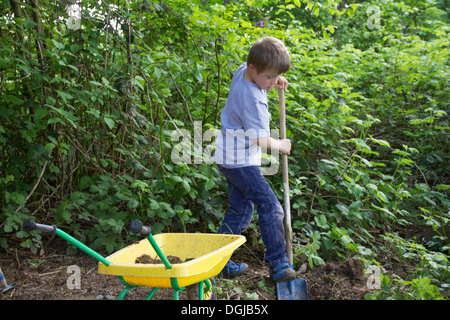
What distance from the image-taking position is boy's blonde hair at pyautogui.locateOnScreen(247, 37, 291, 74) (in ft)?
7.86

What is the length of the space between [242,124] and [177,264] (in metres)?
1.11

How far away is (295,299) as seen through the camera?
2.44m

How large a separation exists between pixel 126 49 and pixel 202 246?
67.7 inches

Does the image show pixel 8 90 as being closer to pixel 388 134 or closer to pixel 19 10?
pixel 19 10

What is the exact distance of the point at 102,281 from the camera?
8.95 ft

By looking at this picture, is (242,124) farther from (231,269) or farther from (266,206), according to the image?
(231,269)

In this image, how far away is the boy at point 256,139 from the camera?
2.44m

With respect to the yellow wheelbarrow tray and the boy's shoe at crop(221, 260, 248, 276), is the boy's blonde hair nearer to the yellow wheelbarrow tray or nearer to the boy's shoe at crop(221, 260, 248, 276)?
the yellow wheelbarrow tray

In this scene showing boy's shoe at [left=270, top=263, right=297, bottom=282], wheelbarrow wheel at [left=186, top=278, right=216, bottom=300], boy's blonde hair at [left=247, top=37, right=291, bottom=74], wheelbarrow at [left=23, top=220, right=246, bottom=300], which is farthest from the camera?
boy's shoe at [left=270, top=263, right=297, bottom=282]

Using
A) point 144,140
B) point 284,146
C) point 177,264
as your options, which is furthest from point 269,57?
point 177,264

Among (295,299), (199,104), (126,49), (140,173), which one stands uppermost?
(126,49)

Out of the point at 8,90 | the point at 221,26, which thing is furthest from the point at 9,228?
the point at 221,26

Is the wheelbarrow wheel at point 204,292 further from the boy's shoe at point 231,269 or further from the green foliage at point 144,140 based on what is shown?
the green foliage at point 144,140

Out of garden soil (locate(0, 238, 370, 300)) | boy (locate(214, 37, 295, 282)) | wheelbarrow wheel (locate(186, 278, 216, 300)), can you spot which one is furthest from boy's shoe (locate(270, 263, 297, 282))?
wheelbarrow wheel (locate(186, 278, 216, 300))
